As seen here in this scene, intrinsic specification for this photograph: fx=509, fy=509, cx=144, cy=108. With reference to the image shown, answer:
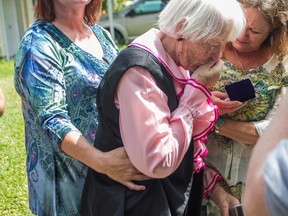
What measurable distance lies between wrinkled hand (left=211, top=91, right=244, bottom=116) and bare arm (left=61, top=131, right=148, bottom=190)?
52cm

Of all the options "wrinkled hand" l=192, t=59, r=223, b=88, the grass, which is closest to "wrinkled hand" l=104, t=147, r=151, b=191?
"wrinkled hand" l=192, t=59, r=223, b=88

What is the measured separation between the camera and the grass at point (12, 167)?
4.43 m

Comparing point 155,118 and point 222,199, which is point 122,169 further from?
point 222,199

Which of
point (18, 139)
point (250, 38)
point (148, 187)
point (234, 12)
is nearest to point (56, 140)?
point (148, 187)

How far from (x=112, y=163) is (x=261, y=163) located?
0.85 meters

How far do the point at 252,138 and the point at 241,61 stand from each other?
0.39 m

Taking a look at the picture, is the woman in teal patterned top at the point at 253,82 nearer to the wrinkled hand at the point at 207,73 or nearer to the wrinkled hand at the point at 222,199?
the wrinkled hand at the point at 222,199

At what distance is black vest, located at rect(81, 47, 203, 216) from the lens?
1.82 m

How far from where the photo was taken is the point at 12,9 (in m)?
17.4

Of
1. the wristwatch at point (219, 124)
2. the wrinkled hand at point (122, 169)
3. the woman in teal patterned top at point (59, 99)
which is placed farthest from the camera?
the wristwatch at point (219, 124)

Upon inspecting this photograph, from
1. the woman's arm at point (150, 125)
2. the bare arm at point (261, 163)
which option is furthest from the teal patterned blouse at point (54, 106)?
the bare arm at point (261, 163)

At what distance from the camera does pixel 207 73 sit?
1914 millimetres

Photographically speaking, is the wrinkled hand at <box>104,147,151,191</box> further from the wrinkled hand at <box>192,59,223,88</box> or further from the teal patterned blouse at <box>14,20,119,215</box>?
the wrinkled hand at <box>192,59,223,88</box>

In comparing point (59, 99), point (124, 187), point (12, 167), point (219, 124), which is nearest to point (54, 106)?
point (59, 99)
